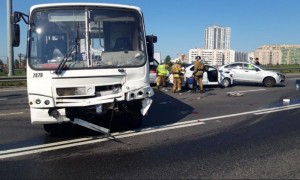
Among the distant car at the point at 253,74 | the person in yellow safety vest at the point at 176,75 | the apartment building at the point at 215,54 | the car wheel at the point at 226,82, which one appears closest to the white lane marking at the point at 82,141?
the person in yellow safety vest at the point at 176,75

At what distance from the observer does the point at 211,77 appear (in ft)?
56.9

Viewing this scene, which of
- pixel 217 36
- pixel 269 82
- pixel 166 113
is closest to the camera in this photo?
pixel 166 113

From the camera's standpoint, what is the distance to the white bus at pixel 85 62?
5.97 meters

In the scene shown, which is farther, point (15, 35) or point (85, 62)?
point (15, 35)

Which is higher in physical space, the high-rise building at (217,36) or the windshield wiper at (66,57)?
the high-rise building at (217,36)

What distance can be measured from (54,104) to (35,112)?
39 centimetres

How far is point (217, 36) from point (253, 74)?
4548 centimetres

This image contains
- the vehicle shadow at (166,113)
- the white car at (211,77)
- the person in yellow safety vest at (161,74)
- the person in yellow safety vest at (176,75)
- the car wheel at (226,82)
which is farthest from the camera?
the car wheel at (226,82)

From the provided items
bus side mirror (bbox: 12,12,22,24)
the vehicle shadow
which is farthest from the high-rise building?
bus side mirror (bbox: 12,12,22,24)

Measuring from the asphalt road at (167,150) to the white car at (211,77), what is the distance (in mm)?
7815

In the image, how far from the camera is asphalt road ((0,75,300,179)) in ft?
14.9

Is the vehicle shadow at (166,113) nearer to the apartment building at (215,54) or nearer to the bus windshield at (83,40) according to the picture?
the bus windshield at (83,40)

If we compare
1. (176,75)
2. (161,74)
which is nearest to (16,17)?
(176,75)

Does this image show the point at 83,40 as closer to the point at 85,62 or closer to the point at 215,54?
the point at 85,62
